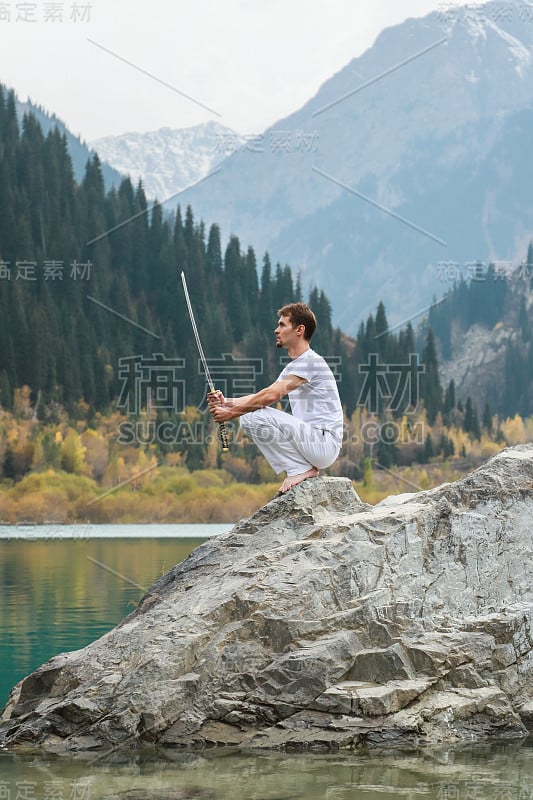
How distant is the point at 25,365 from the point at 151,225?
78.3 feet

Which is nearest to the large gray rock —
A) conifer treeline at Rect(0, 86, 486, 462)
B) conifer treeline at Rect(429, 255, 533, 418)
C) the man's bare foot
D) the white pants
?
the man's bare foot

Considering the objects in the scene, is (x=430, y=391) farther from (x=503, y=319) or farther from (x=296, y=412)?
(x=296, y=412)

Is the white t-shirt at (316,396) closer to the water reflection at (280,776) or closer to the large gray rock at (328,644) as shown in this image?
the large gray rock at (328,644)

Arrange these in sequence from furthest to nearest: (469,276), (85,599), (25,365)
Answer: (469,276) < (25,365) < (85,599)

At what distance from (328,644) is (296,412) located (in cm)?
233

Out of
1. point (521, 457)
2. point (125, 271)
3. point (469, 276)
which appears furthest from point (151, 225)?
point (521, 457)

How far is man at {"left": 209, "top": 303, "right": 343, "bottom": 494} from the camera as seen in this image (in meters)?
10.7

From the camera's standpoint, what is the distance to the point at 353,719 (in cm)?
938

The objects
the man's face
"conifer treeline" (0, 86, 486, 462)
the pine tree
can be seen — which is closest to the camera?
the man's face

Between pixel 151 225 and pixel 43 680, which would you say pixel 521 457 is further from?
pixel 151 225

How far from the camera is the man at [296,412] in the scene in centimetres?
1067

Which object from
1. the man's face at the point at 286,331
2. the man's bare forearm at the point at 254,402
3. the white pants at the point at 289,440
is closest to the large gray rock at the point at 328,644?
the white pants at the point at 289,440

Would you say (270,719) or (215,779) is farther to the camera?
(270,719)

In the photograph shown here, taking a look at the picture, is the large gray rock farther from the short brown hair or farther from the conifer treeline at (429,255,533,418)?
the conifer treeline at (429,255,533,418)
